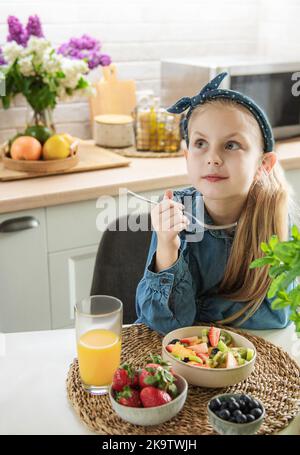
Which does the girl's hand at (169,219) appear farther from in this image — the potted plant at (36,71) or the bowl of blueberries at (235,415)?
the potted plant at (36,71)

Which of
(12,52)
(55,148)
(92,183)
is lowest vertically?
(92,183)

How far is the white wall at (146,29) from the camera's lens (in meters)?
2.74

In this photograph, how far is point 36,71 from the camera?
7.78 feet

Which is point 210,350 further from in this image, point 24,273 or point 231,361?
point 24,273

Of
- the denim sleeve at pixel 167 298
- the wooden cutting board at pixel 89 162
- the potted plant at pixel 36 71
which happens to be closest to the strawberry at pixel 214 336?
the denim sleeve at pixel 167 298

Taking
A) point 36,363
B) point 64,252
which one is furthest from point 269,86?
point 36,363

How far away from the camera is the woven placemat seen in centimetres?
103

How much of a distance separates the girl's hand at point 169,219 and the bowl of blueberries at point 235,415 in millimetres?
419

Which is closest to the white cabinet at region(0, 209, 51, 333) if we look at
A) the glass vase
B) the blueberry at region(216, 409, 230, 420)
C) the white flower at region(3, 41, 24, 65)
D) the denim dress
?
the glass vase

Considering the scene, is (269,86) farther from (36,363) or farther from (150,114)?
(36,363)

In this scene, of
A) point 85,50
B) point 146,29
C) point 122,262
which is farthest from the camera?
point 146,29

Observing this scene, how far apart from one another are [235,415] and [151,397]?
130 millimetres

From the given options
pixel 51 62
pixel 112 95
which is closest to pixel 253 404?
pixel 51 62
